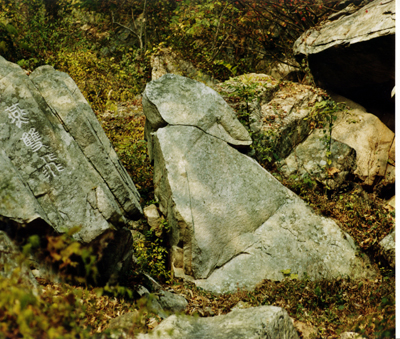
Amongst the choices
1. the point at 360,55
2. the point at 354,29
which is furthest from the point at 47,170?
the point at 354,29

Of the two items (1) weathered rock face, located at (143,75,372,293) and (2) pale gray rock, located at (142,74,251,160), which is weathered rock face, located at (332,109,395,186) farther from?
(2) pale gray rock, located at (142,74,251,160)

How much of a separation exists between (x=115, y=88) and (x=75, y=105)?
5696 millimetres

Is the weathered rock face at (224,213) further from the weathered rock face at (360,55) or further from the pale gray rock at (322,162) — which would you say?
the weathered rock face at (360,55)

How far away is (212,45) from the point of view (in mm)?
11805

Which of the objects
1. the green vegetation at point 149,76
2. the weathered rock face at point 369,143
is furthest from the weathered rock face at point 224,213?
the weathered rock face at point 369,143

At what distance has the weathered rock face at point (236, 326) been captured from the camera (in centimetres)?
442

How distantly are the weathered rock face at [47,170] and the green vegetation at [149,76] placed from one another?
0.52 meters

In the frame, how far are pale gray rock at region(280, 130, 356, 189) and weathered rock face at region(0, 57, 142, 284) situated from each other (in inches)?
210

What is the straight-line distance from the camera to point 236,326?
4.65 meters

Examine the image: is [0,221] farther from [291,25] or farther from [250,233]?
[291,25]

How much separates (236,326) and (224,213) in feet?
8.99

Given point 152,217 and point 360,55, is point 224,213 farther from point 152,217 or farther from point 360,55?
point 360,55

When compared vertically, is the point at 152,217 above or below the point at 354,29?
below

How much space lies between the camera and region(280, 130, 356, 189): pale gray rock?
8.70 metres
